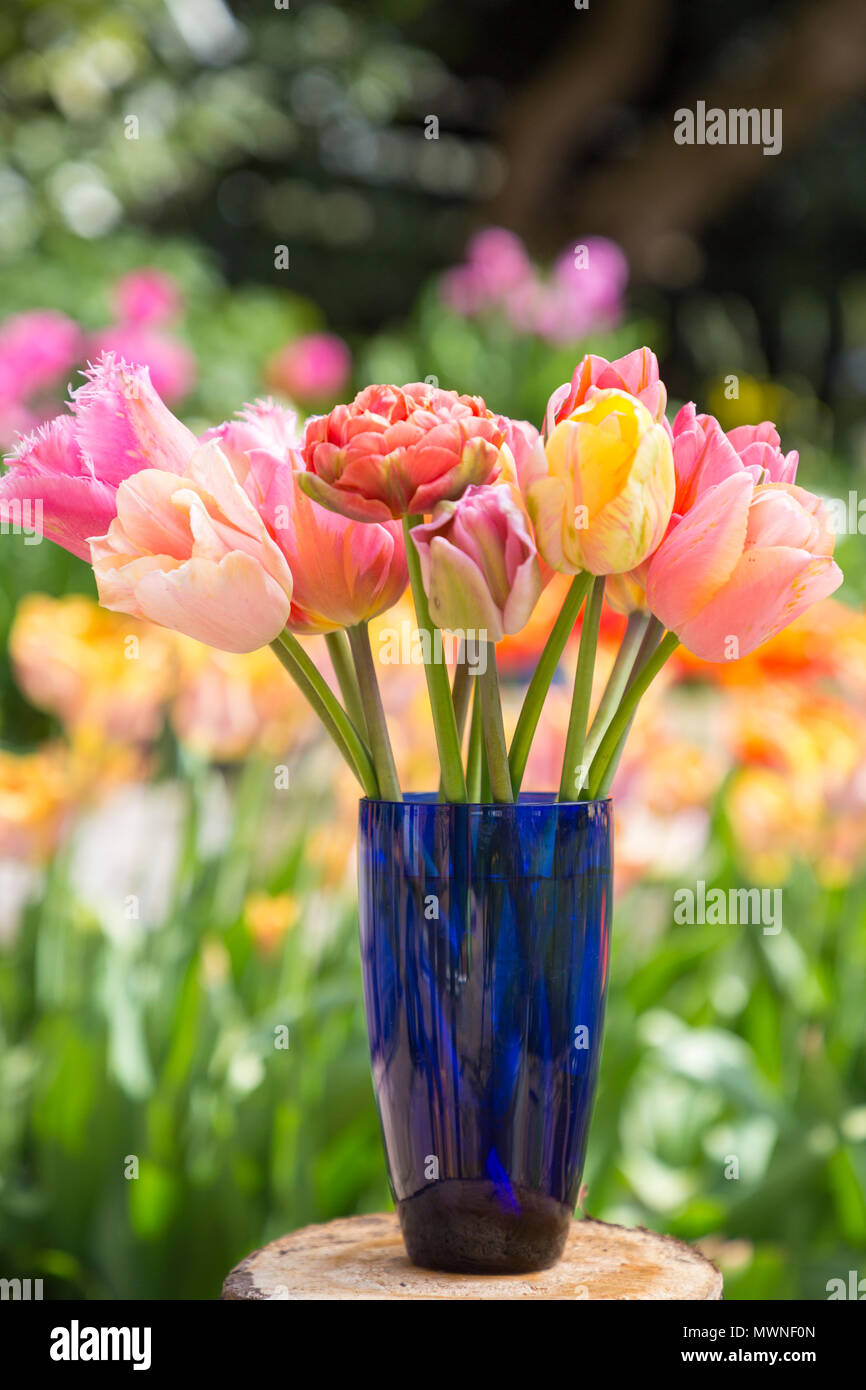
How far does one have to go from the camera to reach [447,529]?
536mm

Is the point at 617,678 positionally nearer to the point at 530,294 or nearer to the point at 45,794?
the point at 45,794

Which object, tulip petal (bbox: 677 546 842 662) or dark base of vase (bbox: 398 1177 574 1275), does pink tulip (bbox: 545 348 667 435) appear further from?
dark base of vase (bbox: 398 1177 574 1275)

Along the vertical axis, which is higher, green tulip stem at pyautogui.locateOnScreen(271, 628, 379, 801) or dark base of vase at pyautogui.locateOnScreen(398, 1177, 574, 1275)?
green tulip stem at pyautogui.locateOnScreen(271, 628, 379, 801)

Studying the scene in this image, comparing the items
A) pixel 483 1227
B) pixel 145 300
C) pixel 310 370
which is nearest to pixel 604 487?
pixel 483 1227

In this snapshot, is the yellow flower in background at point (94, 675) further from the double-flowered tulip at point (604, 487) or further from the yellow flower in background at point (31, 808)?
the double-flowered tulip at point (604, 487)

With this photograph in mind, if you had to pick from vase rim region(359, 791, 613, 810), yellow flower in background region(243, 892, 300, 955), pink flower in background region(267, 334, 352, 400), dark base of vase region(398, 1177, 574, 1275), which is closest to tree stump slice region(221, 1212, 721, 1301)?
dark base of vase region(398, 1177, 574, 1275)

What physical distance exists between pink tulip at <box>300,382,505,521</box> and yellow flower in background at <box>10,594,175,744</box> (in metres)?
0.93

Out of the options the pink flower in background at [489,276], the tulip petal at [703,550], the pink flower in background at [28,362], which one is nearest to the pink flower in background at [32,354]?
the pink flower in background at [28,362]

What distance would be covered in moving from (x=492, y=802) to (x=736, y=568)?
0.15 metres

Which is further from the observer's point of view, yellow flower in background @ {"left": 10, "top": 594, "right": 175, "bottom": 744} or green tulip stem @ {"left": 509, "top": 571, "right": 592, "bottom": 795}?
yellow flower in background @ {"left": 10, "top": 594, "right": 175, "bottom": 744}

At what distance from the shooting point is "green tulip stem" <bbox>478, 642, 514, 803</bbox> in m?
0.58

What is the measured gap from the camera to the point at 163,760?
66.2 inches

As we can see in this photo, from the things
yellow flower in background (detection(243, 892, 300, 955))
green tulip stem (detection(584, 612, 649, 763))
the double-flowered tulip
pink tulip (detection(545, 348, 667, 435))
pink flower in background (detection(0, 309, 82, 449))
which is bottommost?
yellow flower in background (detection(243, 892, 300, 955))
